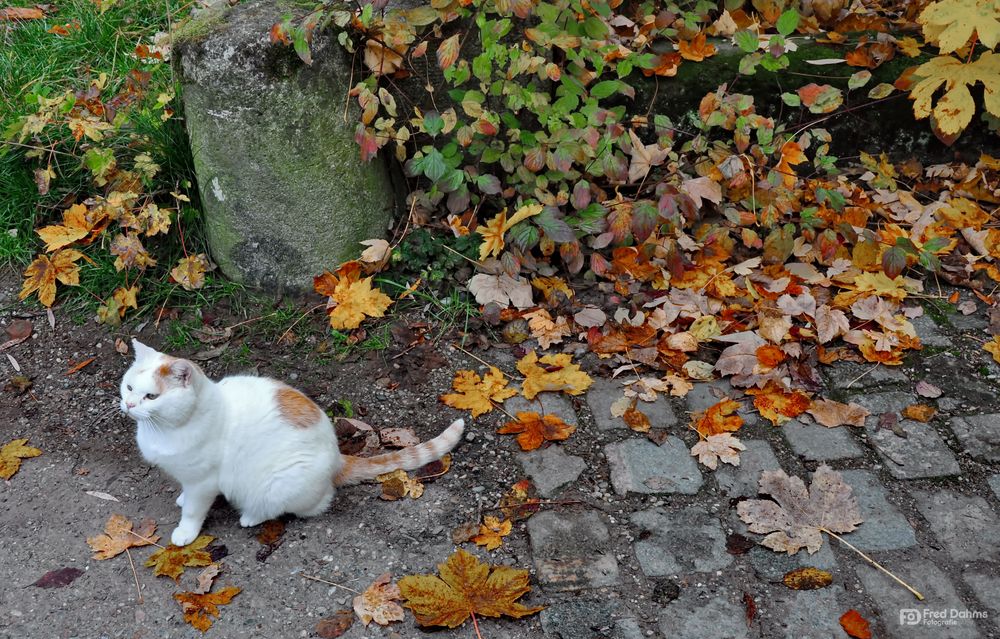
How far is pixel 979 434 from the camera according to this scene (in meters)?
2.93

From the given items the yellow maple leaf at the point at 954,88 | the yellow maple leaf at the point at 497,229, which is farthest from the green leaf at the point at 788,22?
the yellow maple leaf at the point at 497,229

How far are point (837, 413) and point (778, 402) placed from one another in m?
0.22

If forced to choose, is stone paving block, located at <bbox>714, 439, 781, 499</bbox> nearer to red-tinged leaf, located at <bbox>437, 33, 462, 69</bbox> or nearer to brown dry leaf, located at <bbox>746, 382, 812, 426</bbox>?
brown dry leaf, located at <bbox>746, 382, 812, 426</bbox>

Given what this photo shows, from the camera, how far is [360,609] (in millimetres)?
2387

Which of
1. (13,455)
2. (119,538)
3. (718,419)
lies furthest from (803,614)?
(13,455)

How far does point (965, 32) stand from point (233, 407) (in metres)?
3.34

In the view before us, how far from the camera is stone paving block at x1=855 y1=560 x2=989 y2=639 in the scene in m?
2.28

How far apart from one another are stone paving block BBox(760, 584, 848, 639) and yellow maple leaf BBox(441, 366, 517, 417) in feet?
4.15

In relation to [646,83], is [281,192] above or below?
below

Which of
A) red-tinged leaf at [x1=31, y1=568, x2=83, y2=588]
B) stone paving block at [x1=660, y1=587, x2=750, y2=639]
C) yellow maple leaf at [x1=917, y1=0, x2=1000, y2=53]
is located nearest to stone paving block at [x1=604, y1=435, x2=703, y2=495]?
stone paving block at [x1=660, y1=587, x2=750, y2=639]

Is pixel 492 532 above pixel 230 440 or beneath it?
beneath

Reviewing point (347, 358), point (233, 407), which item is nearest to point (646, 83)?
point (347, 358)

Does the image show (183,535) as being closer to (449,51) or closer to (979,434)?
(449,51)

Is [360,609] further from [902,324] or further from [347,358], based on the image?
[902,324]
